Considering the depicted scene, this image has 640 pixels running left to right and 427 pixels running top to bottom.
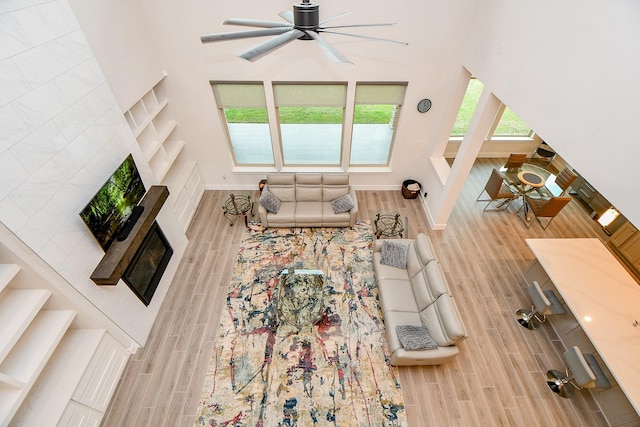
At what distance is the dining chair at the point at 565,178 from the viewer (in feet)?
20.2

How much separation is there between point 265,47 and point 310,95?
4.14 meters

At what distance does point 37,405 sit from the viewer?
3.13 meters

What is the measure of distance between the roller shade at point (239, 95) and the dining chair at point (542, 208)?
5.80m

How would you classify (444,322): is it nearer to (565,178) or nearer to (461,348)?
(461,348)

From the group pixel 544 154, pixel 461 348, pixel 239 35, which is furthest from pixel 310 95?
pixel 544 154

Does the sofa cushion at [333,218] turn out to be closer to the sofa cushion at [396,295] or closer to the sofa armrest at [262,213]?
the sofa armrest at [262,213]

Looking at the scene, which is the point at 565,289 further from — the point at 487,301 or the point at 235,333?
the point at 235,333

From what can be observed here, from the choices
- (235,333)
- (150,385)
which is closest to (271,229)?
(235,333)

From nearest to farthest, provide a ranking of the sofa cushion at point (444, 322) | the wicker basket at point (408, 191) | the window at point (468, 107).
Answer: the sofa cushion at point (444, 322) → the wicker basket at point (408, 191) → the window at point (468, 107)

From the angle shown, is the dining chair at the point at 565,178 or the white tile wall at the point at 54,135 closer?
the white tile wall at the point at 54,135

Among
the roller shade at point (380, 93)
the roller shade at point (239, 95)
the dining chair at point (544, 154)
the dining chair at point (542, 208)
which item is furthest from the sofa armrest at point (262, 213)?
the dining chair at point (544, 154)

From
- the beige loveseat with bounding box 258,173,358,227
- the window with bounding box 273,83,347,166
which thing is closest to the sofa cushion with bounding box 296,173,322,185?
the beige loveseat with bounding box 258,173,358,227

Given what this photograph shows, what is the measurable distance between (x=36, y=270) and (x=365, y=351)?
4.06m

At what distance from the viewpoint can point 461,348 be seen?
14.6ft
